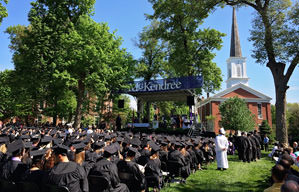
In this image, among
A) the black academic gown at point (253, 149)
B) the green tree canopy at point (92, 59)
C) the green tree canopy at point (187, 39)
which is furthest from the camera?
the green tree canopy at point (187, 39)

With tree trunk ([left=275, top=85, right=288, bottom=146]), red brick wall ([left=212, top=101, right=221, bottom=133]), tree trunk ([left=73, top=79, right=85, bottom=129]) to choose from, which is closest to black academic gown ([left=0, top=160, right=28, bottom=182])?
tree trunk ([left=275, top=85, right=288, bottom=146])

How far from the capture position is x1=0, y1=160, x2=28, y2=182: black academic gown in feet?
13.7

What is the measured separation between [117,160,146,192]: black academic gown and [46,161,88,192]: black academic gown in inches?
49.8

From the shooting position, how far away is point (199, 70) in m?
26.1

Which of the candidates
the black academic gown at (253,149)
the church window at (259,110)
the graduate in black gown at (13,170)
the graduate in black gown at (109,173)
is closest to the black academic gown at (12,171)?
the graduate in black gown at (13,170)

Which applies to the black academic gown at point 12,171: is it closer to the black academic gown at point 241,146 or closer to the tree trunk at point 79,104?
the black academic gown at point 241,146

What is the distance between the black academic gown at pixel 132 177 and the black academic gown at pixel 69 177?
126cm

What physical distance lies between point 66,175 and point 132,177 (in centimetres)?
171

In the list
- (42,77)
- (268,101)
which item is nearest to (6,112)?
(42,77)

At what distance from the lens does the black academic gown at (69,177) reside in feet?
11.6

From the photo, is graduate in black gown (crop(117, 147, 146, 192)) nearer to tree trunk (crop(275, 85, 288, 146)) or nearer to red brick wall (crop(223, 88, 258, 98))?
tree trunk (crop(275, 85, 288, 146))

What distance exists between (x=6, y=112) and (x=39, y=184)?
33152mm

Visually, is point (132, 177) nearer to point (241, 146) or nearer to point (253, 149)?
point (241, 146)

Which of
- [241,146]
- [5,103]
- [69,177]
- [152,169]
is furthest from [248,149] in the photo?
[5,103]
